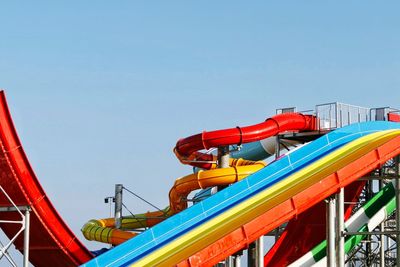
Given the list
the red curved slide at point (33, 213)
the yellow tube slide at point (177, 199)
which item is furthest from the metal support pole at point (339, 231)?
the red curved slide at point (33, 213)

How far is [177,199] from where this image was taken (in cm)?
3384

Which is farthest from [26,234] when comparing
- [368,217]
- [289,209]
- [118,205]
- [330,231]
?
[118,205]

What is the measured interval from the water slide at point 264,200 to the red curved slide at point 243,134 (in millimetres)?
5971

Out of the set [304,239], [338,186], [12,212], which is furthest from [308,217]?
[12,212]

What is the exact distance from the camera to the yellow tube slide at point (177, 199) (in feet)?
99.7

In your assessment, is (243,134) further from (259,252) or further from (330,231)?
(330,231)

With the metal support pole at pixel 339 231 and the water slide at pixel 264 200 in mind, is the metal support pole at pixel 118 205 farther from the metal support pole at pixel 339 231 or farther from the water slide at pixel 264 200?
the metal support pole at pixel 339 231

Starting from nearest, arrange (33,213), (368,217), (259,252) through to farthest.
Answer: (259,252)
(33,213)
(368,217)


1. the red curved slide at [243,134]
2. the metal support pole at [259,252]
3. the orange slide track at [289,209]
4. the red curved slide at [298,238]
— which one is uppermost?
the red curved slide at [243,134]

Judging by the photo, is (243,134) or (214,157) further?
(214,157)

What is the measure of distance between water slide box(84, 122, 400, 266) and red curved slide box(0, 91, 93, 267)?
5.36m

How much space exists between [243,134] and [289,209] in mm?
9104

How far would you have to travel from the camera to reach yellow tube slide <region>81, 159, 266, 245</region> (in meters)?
30.4

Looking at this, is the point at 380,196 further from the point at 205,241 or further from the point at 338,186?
the point at 205,241
